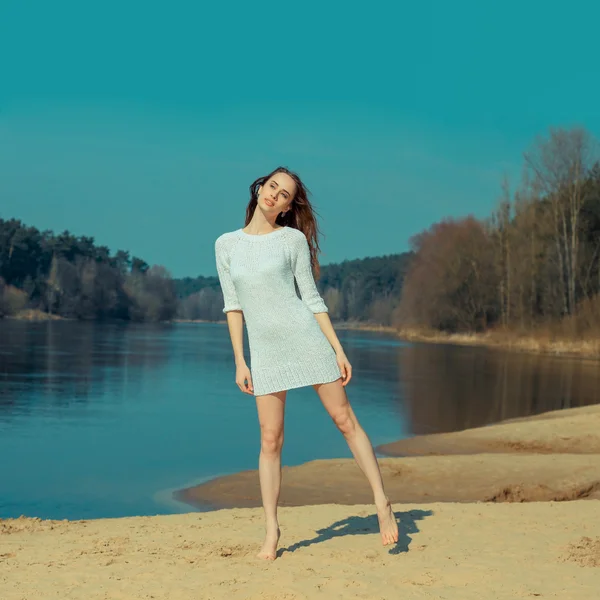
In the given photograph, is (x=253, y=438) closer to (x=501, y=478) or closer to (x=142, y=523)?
(x=501, y=478)

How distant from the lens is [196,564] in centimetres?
531

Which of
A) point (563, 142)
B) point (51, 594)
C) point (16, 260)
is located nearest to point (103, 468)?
point (51, 594)

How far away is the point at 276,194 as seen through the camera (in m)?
5.23

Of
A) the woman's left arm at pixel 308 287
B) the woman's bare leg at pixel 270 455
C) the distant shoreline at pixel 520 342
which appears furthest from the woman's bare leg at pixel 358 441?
the distant shoreline at pixel 520 342

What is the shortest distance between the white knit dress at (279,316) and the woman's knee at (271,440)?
239 mm

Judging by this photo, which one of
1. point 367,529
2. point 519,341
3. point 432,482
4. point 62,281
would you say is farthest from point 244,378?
point 62,281

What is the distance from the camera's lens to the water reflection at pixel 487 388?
1995 cm

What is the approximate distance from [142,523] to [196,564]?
2.02 metres

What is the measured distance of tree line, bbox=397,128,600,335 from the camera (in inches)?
2004

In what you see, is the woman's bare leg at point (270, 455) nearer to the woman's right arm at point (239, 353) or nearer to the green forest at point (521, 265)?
the woman's right arm at point (239, 353)

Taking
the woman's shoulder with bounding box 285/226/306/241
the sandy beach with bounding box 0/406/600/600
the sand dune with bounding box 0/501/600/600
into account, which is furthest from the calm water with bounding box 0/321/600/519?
the woman's shoulder with bounding box 285/226/306/241

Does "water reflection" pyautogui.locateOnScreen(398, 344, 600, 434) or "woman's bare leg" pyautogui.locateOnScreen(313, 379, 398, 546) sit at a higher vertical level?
"woman's bare leg" pyautogui.locateOnScreen(313, 379, 398, 546)

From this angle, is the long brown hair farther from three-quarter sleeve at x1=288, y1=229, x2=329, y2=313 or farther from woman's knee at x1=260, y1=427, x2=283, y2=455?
woman's knee at x1=260, y1=427, x2=283, y2=455

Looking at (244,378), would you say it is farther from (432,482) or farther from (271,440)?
(432,482)
